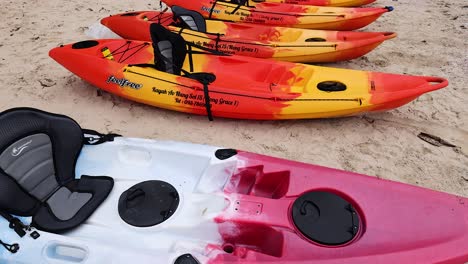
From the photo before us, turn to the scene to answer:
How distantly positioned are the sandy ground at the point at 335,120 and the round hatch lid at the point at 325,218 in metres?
1.13

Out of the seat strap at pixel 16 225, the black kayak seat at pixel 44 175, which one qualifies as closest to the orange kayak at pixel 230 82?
the black kayak seat at pixel 44 175

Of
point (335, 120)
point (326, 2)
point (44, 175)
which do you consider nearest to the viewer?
point (44, 175)

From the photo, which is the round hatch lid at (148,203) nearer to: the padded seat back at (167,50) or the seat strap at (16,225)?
the seat strap at (16,225)

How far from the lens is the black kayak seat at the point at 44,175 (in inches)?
81.2

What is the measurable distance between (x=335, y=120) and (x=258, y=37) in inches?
65.1

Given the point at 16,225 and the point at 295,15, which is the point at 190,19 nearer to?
the point at 295,15

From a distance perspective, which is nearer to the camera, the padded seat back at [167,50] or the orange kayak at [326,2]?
the padded seat back at [167,50]

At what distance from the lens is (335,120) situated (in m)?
3.58

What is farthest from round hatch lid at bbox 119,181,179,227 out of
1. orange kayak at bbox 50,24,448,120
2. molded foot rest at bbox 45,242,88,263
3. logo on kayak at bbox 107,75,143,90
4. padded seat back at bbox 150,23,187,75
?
padded seat back at bbox 150,23,187,75

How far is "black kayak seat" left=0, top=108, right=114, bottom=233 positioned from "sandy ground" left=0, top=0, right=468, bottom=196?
118cm

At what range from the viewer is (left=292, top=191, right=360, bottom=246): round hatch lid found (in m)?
1.86

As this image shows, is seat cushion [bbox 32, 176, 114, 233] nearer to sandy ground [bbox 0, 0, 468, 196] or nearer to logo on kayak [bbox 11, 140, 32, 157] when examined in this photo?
logo on kayak [bbox 11, 140, 32, 157]

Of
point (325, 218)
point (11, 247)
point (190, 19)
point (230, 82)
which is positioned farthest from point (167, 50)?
point (325, 218)

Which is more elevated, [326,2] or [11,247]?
[326,2]
